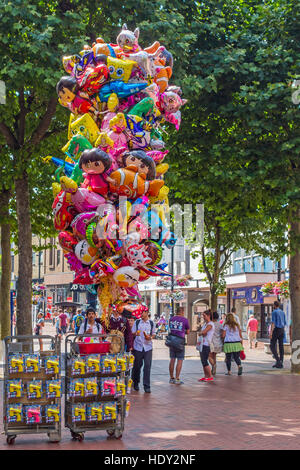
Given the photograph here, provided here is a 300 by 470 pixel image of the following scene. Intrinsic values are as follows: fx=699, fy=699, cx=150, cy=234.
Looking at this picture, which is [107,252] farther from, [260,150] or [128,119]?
[260,150]

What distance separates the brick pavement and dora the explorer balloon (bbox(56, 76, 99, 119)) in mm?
5320

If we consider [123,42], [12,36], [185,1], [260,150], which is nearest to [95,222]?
[123,42]

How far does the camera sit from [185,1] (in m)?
18.1

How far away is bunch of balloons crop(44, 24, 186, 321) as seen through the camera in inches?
444

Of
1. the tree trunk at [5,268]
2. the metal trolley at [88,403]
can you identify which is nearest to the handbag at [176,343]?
the metal trolley at [88,403]

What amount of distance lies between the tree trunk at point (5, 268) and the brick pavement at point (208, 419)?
22.8 feet

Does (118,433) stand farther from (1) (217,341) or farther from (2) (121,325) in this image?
(1) (217,341)

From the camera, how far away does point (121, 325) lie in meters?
14.0

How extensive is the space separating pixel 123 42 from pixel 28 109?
7.59 meters

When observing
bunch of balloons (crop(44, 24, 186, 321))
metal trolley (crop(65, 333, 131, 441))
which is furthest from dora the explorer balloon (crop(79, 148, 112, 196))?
metal trolley (crop(65, 333, 131, 441))

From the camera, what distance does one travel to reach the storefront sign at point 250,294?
44906mm

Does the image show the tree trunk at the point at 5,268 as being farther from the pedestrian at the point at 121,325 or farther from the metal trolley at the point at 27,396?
the metal trolley at the point at 27,396

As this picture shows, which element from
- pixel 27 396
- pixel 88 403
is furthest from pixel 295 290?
pixel 27 396

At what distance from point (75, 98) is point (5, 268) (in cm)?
1265
